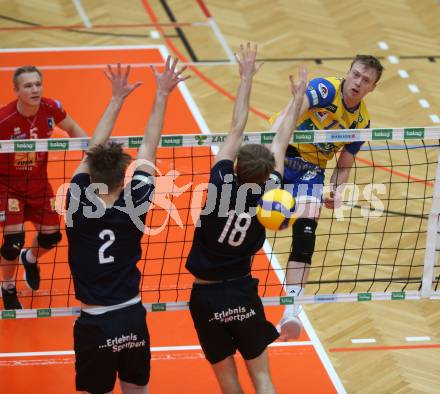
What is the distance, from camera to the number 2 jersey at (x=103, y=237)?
23.7ft

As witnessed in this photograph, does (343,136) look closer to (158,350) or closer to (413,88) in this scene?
(158,350)

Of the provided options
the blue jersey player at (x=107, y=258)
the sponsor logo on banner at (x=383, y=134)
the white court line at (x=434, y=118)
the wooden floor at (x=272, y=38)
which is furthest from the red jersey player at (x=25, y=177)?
the white court line at (x=434, y=118)

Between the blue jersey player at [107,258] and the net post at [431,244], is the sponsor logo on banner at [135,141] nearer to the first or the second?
the blue jersey player at [107,258]

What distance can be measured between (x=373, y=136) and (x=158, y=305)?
2329mm

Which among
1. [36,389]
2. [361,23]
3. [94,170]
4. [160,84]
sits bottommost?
[36,389]

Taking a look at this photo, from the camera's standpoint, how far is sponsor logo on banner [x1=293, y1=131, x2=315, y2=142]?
8258 millimetres

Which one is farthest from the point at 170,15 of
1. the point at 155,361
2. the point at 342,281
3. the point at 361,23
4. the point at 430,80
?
the point at 155,361

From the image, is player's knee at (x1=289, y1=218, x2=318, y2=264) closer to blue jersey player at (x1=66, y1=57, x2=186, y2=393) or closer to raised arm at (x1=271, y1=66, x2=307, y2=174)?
raised arm at (x1=271, y1=66, x2=307, y2=174)

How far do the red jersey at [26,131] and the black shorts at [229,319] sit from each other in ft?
8.90

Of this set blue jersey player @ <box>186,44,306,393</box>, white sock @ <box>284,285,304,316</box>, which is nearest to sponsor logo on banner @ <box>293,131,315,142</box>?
blue jersey player @ <box>186,44,306,393</box>

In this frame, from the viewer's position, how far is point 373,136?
8.30m

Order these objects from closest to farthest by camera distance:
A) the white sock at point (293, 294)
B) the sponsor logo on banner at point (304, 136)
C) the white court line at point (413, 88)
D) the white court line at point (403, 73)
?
1. the sponsor logo on banner at point (304, 136)
2. the white sock at point (293, 294)
3. the white court line at point (413, 88)
4. the white court line at point (403, 73)

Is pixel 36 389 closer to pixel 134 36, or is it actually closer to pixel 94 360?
pixel 94 360

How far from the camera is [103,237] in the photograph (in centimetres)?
724
